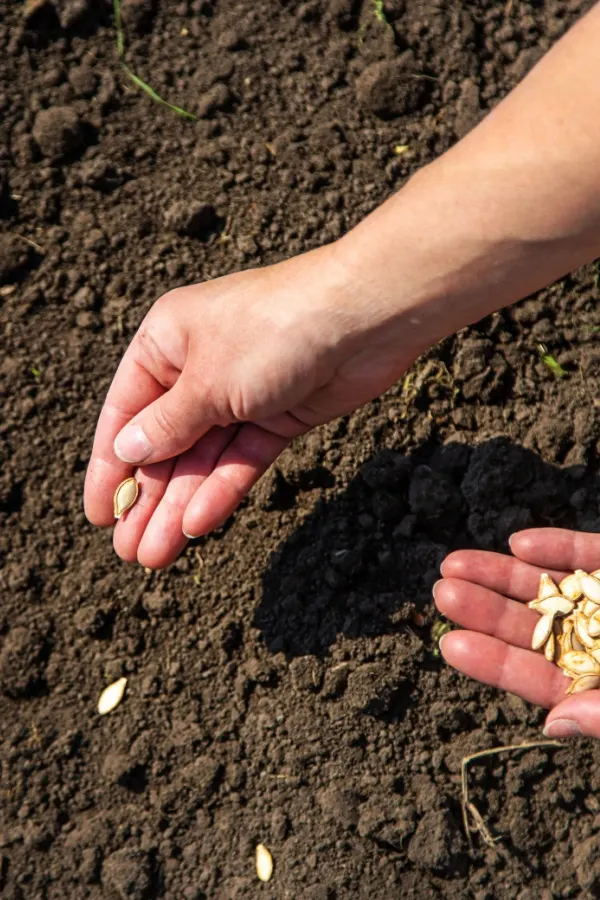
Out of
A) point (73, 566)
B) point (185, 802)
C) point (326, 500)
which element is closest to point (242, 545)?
point (326, 500)

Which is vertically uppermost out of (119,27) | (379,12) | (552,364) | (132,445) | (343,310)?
(119,27)

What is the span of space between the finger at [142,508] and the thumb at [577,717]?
91 centimetres

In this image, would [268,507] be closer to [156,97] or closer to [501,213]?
[501,213]

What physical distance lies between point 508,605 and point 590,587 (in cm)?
17

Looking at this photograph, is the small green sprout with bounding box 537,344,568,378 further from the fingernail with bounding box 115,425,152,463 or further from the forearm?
the fingernail with bounding box 115,425,152,463

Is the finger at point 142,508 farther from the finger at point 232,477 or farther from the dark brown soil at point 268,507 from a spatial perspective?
the dark brown soil at point 268,507

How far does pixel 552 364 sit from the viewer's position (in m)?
2.03

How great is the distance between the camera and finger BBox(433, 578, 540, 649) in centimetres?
171

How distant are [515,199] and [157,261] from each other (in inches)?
41.5

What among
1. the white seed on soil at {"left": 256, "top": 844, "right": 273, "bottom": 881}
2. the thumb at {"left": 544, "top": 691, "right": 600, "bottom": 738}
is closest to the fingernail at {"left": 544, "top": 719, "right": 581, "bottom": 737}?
the thumb at {"left": 544, "top": 691, "right": 600, "bottom": 738}

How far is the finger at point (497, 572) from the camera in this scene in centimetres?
174

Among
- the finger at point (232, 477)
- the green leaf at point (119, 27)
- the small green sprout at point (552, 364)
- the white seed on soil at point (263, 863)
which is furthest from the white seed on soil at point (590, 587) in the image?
the green leaf at point (119, 27)

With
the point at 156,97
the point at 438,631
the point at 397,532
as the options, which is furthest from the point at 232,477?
the point at 156,97

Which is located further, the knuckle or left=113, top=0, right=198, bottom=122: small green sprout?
left=113, top=0, right=198, bottom=122: small green sprout
